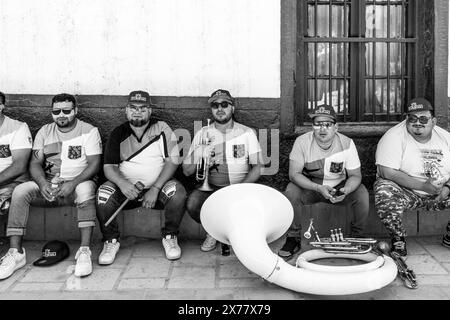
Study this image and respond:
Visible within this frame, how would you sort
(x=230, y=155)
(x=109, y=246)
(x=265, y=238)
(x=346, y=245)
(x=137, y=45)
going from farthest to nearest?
(x=137, y=45) < (x=230, y=155) < (x=109, y=246) < (x=346, y=245) < (x=265, y=238)

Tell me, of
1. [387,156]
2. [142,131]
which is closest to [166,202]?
[142,131]

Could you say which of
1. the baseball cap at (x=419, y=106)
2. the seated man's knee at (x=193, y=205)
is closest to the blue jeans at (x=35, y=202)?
the seated man's knee at (x=193, y=205)

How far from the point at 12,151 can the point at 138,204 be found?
1344 mm

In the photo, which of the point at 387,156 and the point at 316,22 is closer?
the point at 387,156

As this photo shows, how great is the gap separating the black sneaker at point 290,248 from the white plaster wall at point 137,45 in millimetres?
1771

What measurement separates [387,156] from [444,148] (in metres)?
0.59

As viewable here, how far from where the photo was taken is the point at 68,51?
548 centimetres

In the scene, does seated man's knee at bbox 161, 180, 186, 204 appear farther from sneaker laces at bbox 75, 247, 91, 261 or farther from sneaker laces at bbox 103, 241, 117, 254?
sneaker laces at bbox 75, 247, 91, 261

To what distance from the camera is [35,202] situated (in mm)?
4965

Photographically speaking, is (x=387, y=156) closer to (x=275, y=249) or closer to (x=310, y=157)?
(x=310, y=157)

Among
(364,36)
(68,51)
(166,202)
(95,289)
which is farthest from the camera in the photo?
(364,36)

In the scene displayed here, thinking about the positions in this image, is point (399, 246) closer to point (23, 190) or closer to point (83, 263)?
point (83, 263)

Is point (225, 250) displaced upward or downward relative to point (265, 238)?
downward

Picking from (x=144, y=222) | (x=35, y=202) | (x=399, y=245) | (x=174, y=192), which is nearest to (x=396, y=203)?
(x=399, y=245)
